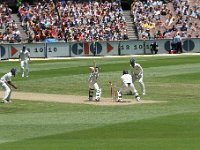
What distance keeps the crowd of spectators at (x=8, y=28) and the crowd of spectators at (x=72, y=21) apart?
1321 millimetres

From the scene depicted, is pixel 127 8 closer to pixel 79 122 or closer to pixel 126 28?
pixel 126 28

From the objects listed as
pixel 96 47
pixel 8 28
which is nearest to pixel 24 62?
pixel 96 47

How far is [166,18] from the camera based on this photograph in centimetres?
7656

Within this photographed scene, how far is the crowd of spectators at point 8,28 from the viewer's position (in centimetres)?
6788

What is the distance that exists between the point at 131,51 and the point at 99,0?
1234cm

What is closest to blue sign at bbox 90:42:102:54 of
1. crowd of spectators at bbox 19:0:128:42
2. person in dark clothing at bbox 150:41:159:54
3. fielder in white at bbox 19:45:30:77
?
crowd of spectators at bbox 19:0:128:42

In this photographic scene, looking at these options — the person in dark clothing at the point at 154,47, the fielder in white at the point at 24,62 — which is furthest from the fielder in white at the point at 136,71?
the person in dark clothing at the point at 154,47

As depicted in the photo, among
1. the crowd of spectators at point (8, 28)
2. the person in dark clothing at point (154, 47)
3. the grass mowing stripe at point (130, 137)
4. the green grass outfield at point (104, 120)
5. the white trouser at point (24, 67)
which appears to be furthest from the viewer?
the person in dark clothing at point (154, 47)

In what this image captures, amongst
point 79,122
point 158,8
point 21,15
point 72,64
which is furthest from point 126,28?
point 79,122

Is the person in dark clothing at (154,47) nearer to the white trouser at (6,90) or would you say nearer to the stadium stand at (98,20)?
the stadium stand at (98,20)

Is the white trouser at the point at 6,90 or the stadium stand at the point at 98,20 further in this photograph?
the stadium stand at the point at 98,20

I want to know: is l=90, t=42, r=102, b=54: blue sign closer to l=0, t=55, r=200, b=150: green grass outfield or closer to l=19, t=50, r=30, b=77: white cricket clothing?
l=19, t=50, r=30, b=77: white cricket clothing

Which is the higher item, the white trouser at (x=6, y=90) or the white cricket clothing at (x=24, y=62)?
the white trouser at (x=6, y=90)

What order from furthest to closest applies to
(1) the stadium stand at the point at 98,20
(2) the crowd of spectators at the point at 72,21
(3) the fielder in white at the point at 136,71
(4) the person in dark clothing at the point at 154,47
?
(2) the crowd of spectators at the point at 72,21 → (1) the stadium stand at the point at 98,20 → (4) the person in dark clothing at the point at 154,47 → (3) the fielder in white at the point at 136,71
